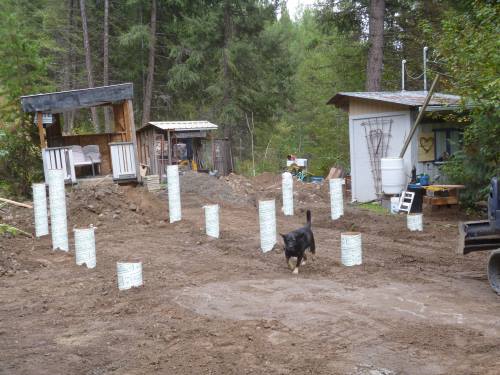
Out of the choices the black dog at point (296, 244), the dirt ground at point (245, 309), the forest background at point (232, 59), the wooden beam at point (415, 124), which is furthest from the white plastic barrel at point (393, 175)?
the black dog at point (296, 244)

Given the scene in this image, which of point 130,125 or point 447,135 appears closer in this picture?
point 447,135

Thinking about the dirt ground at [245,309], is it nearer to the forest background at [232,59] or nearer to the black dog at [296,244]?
the black dog at [296,244]

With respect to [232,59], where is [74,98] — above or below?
below

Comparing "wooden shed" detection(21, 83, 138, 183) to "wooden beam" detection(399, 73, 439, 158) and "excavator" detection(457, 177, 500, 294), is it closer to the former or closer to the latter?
"wooden beam" detection(399, 73, 439, 158)

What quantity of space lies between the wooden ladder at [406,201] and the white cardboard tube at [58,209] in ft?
29.6

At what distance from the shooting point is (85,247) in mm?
9586

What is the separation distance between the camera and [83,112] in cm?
3794

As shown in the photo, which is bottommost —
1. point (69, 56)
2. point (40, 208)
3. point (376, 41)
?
point (40, 208)

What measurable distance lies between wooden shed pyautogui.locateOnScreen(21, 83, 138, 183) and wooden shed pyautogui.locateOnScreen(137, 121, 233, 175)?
5.09m

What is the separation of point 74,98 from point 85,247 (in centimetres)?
950

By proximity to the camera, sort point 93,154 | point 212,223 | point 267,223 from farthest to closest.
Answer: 1. point 93,154
2. point 212,223
3. point 267,223

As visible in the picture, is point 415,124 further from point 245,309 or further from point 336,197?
point 245,309

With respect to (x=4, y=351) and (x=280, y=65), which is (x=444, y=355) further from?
(x=280, y=65)

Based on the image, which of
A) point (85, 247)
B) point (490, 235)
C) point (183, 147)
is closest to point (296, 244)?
point (490, 235)
